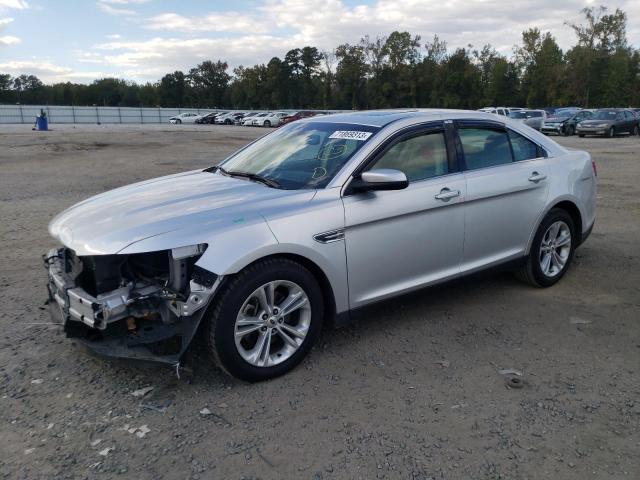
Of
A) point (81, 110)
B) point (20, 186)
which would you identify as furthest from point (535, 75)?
point (20, 186)

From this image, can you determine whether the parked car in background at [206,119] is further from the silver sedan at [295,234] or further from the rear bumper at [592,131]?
the silver sedan at [295,234]

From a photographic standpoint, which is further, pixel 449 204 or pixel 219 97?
pixel 219 97

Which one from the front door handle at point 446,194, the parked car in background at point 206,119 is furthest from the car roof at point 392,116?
the parked car in background at point 206,119

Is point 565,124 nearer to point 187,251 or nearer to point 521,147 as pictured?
point 521,147

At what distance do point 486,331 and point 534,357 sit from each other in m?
0.50

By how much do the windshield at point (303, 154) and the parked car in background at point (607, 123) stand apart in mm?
30588

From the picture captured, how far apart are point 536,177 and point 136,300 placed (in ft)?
11.7

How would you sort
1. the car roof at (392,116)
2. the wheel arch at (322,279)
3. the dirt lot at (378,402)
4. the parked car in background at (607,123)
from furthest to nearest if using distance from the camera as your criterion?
1. the parked car in background at (607,123)
2. the car roof at (392,116)
3. the wheel arch at (322,279)
4. the dirt lot at (378,402)

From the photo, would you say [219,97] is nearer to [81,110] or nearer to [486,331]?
[81,110]

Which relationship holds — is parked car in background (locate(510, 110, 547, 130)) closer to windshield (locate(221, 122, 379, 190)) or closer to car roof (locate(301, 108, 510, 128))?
car roof (locate(301, 108, 510, 128))

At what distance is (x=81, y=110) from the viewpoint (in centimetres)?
6475

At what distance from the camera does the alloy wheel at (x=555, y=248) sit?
5.18 metres

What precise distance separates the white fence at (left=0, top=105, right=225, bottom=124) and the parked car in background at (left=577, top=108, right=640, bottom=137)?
53125mm

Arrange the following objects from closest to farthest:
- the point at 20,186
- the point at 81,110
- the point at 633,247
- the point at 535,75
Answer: the point at 633,247 → the point at 20,186 → the point at 81,110 → the point at 535,75
